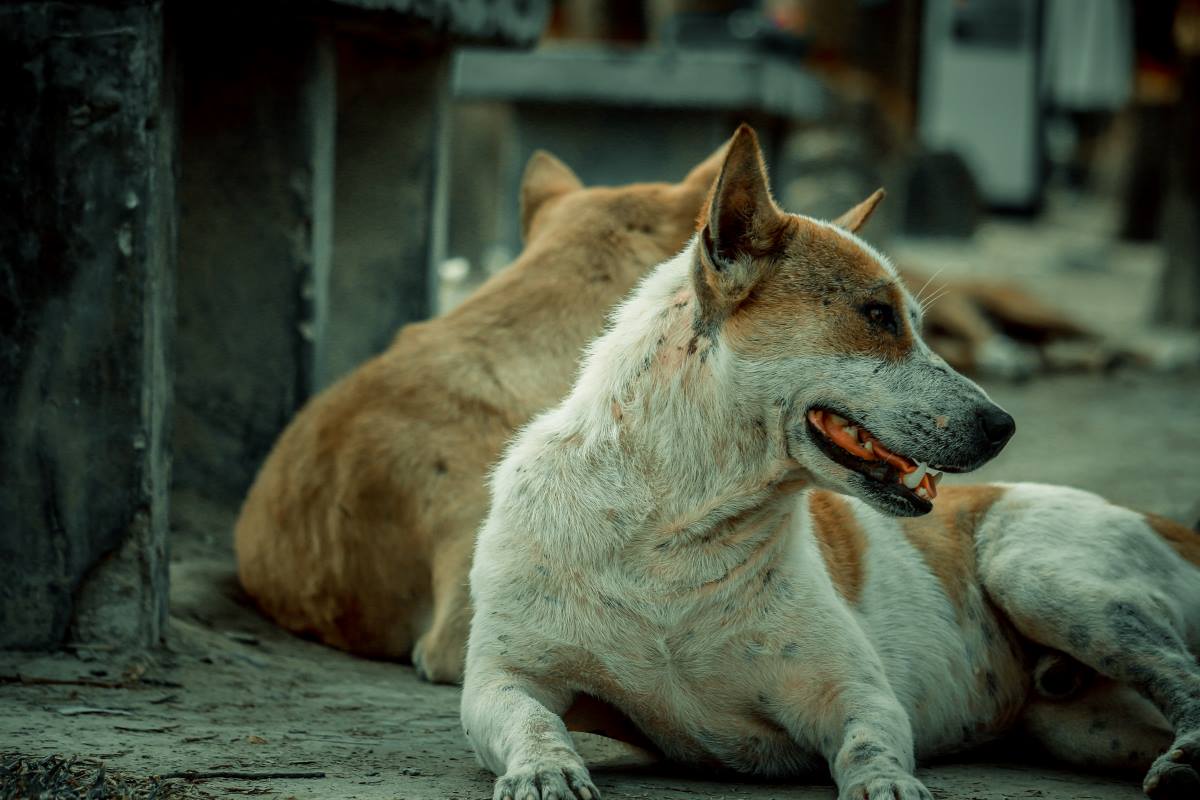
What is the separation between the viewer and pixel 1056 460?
7.44 meters

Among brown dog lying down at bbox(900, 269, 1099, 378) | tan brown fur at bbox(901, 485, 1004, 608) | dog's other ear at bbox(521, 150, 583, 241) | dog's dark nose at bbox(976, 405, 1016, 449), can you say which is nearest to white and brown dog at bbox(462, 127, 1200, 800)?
dog's dark nose at bbox(976, 405, 1016, 449)

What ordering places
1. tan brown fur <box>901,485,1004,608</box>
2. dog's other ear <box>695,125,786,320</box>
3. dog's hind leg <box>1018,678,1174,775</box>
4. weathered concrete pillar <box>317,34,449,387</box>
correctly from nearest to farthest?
dog's other ear <box>695,125,786,320</box> < dog's hind leg <box>1018,678,1174,775</box> < tan brown fur <box>901,485,1004,608</box> < weathered concrete pillar <box>317,34,449,387</box>

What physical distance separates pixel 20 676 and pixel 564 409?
1.52m

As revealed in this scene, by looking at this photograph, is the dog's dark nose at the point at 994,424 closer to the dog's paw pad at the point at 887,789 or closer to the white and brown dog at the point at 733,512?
the white and brown dog at the point at 733,512

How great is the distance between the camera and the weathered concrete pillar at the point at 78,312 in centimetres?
385

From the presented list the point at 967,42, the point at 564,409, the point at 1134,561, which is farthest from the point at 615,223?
the point at 967,42

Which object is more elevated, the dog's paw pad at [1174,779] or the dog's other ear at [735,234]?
the dog's other ear at [735,234]

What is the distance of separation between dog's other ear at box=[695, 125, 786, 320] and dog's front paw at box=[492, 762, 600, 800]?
956 mm

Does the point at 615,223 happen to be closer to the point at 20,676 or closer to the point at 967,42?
the point at 20,676

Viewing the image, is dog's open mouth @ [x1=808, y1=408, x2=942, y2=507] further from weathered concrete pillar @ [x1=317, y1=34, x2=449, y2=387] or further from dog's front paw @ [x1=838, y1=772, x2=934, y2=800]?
weathered concrete pillar @ [x1=317, y1=34, x2=449, y2=387]

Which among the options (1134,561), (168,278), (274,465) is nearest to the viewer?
(1134,561)

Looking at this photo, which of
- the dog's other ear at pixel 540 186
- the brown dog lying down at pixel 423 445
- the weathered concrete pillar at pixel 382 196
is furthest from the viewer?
the weathered concrete pillar at pixel 382 196

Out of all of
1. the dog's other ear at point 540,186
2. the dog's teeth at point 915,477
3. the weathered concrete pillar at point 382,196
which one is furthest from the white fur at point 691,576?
the weathered concrete pillar at point 382,196

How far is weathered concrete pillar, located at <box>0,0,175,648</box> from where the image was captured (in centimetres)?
385
